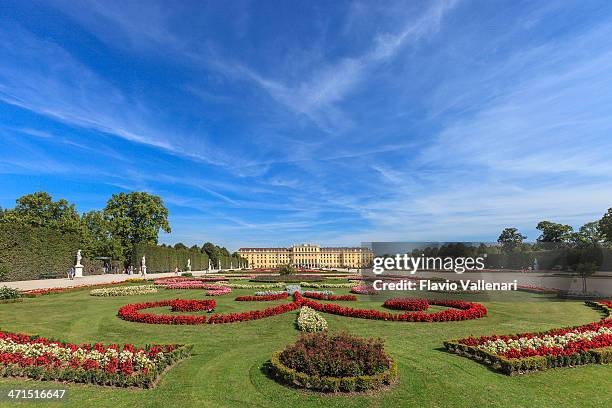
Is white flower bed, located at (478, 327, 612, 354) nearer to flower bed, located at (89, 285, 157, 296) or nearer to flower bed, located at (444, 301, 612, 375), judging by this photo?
flower bed, located at (444, 301, 612, 375)

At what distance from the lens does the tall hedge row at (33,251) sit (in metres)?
30.1

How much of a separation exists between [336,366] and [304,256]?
166 meters

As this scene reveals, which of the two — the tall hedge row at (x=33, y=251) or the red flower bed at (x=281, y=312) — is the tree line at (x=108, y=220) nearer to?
the tall hedge row at (x=33, y=251)

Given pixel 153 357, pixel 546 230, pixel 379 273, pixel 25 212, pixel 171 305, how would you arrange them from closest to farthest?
pixel 153 357 → pixel 171 305 → pixel 379 273 → pixel 25 212 → pixel 546 230

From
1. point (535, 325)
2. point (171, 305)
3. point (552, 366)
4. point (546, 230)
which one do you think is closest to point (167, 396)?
point (552, 366)

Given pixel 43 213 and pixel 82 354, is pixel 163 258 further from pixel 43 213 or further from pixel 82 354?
pixel 82 354

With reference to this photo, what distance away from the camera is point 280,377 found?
23.7 ft

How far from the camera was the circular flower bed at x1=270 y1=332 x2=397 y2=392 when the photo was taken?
6613 mm

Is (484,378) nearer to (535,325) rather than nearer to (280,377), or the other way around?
(280,377)

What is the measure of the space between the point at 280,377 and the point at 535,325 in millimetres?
10230

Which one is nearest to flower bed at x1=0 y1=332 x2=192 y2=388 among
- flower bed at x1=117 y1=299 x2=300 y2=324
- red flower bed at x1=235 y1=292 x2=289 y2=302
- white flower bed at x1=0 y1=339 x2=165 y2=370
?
white flower bed at x1=0 y1=339 x2=165 y2=370

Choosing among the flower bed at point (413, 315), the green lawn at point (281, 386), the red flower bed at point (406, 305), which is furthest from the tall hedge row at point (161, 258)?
the red flower bed at point (406, 305)

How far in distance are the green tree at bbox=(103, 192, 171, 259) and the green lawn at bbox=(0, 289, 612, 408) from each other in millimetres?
36585

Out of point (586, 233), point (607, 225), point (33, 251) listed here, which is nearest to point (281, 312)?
point (33, 251)
